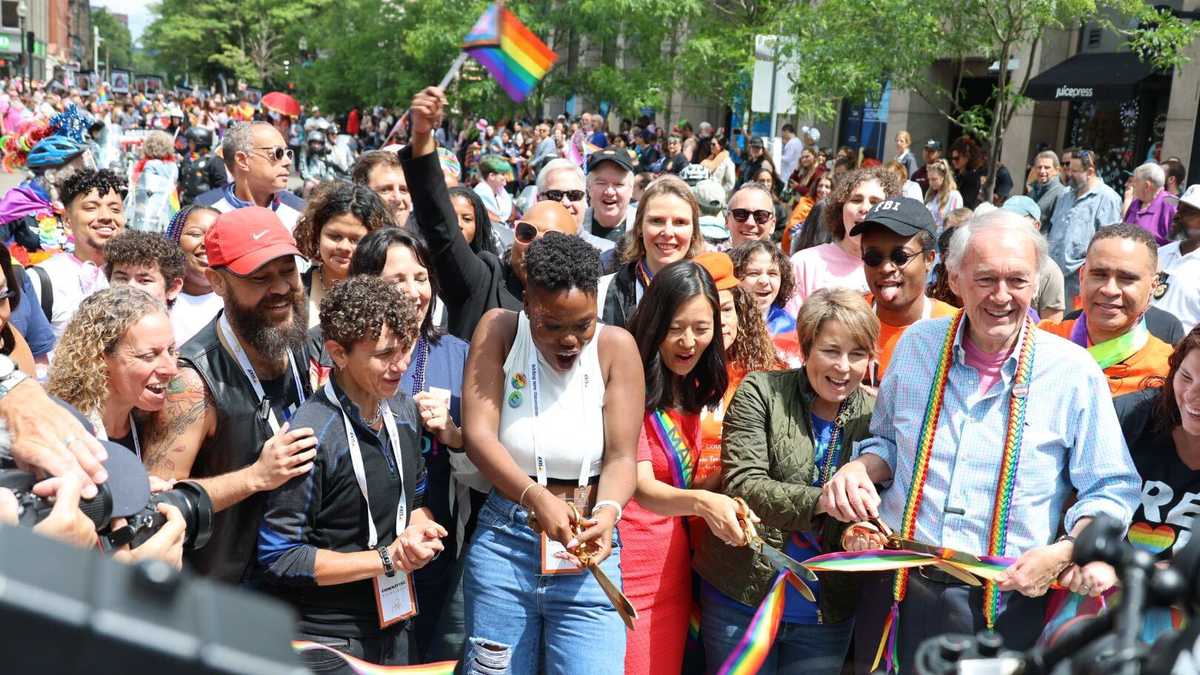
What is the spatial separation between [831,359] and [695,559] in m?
0.89

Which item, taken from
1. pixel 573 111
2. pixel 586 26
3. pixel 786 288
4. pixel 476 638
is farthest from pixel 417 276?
pixel 573 111

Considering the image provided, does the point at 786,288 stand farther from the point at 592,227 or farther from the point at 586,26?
the point at 586,26

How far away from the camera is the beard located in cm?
367

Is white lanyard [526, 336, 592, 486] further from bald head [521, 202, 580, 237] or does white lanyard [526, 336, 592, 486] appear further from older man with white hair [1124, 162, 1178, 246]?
older man with white hair [1124, 162, 1178, 246]

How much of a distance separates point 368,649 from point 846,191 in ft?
13.3

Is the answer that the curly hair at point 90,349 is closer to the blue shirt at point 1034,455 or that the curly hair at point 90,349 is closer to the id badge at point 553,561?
the id badge at point 553,561

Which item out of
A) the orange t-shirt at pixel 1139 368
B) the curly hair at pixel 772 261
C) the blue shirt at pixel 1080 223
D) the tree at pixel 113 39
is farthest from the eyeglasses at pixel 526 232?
the tree at pixel 113 39

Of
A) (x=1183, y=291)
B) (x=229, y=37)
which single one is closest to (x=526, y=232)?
(x=1183, y=291)

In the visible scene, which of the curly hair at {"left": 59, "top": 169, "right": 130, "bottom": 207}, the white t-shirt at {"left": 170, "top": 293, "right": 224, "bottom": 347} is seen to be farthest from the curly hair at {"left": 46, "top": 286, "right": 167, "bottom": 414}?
the curly hair at {"left": 59, "top": 169, "right": 130, "bottom": 207}

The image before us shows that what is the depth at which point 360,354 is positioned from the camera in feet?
11.1

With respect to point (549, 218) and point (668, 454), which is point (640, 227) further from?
point (668, 454)

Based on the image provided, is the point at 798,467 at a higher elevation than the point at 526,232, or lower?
lower

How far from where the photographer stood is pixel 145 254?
4.90m

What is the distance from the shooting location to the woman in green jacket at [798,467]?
3.84m
